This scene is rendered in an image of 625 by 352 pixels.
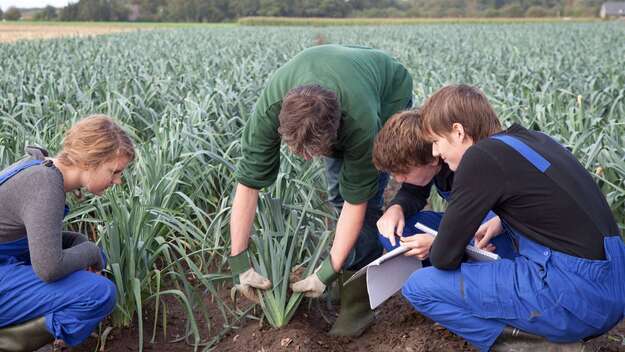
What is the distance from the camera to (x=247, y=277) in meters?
2.42

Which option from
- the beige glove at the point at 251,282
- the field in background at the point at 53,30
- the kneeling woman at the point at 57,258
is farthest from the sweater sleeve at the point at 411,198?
the field in background at the point at 53,30

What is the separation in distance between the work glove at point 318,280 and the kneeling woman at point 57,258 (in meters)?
0.71

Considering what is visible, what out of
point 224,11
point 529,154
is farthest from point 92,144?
point 224,11

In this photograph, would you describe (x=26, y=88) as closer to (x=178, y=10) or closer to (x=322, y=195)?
(x=322, y=195)

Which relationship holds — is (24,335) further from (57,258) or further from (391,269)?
(391,269)

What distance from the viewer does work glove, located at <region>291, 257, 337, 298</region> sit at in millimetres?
2375

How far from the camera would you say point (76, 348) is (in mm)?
2467

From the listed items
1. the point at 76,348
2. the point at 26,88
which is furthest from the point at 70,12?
the point at 76,348

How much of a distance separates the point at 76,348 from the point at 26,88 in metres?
3.86

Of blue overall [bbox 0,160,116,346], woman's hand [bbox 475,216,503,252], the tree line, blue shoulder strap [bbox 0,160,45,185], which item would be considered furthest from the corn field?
the tree line

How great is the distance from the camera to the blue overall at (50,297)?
2.15 m

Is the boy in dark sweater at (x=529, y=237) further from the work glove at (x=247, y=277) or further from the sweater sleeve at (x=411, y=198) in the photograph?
the work glove at (x=247, y=277)

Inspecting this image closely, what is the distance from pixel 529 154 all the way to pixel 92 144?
1.44 meters

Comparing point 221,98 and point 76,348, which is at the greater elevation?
point 221,98
